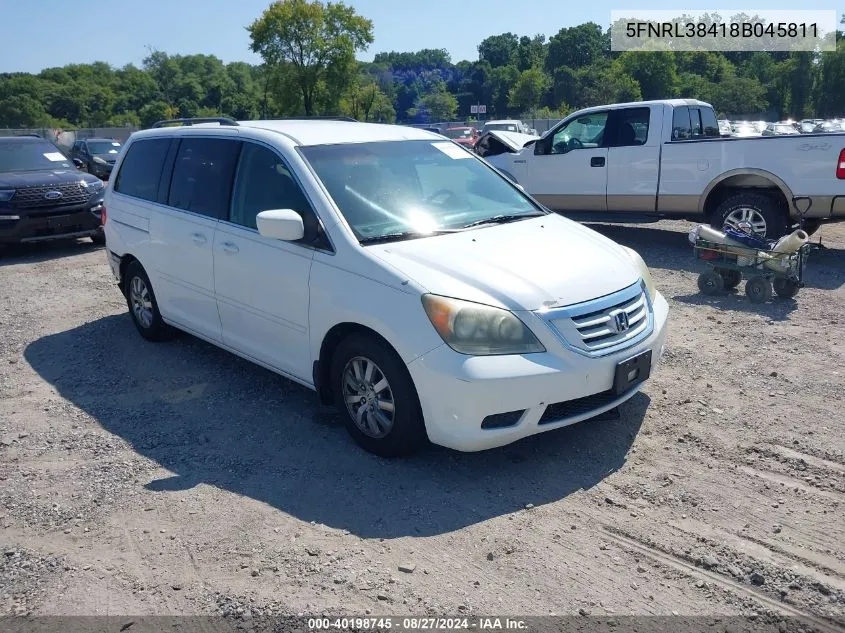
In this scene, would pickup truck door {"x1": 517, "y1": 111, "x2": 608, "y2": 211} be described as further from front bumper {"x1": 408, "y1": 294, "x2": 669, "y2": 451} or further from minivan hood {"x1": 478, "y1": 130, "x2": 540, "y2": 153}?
front bumper {"x1": 408, "y1": 294, "x2": 669, "y2": 451}

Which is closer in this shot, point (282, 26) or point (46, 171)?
point (46, 171)

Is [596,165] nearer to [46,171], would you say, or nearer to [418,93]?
[46,171]

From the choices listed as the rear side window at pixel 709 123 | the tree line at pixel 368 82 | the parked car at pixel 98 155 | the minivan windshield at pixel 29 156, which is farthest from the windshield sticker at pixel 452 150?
the tree line at pixel 368 82

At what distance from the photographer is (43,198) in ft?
36.6

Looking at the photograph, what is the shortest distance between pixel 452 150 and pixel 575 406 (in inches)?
98.0

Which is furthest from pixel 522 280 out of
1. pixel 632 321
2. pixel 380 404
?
pixel 380 404

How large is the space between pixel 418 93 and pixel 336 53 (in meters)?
79.6

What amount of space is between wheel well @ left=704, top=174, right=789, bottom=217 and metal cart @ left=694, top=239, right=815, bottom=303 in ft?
6.68

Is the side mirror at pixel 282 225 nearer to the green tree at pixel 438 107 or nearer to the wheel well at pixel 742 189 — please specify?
the wheel well at pixel 742 189

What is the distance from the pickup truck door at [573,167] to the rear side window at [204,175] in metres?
6.76

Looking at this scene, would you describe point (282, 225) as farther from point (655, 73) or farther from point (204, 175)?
point (655, 73)

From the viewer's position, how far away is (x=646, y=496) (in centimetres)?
394

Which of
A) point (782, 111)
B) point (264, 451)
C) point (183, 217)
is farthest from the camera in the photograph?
point (782, 111)

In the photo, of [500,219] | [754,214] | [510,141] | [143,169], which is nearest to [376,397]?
[500,219]
